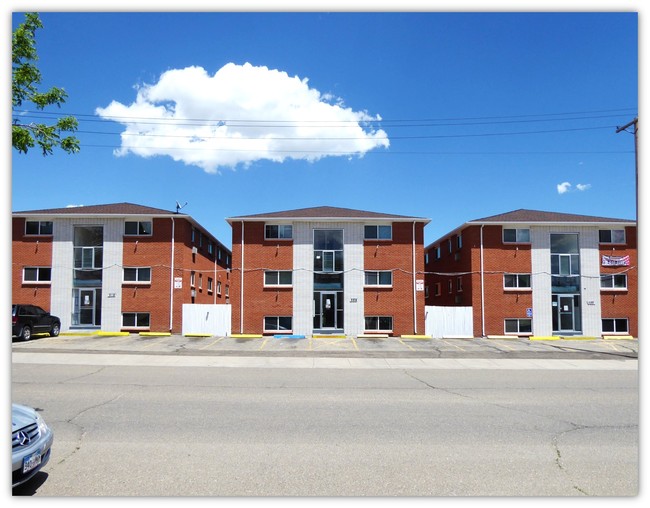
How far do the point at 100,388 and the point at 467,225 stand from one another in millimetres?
22946

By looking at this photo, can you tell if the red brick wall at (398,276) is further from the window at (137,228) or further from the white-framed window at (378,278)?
the window at (137,228)

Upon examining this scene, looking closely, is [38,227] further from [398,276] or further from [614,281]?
[614,281]

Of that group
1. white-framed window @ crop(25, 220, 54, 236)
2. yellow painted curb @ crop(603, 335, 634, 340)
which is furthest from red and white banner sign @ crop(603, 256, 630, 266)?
white-framed window @ crop(25, 220, 54, 236)

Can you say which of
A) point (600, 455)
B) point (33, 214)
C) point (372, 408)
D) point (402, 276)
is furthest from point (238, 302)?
point (600, 455)

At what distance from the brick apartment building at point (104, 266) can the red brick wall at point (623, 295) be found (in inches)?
991

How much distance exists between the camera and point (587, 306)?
27688 mm

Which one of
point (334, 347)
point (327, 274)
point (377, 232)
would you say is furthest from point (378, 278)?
point (334, 347)

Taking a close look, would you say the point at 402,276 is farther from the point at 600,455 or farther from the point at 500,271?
the point at 600,455

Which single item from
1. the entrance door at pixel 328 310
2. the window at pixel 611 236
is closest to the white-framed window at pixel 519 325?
the window at pixel 611 236

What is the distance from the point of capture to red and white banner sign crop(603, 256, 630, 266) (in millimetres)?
28016

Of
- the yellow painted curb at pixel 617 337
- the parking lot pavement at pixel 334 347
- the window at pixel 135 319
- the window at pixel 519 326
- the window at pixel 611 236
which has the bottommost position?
the yellow painted curb at pixel 617 337

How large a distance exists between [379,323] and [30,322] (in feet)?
59.2

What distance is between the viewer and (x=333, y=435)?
6852mm

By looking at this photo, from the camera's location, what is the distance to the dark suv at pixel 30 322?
71.0 feet
